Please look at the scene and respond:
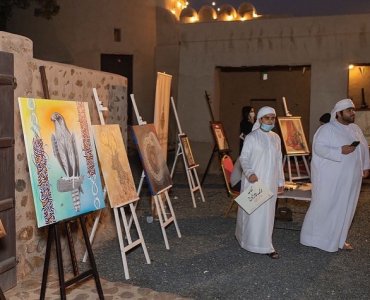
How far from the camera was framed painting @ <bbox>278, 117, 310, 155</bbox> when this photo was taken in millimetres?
9031

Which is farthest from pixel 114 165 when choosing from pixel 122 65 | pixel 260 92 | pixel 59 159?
pixel 122 65

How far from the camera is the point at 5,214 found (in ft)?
13.8

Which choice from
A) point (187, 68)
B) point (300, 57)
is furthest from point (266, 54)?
point (187, 68)

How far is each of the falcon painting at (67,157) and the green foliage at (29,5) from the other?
11.2 meters

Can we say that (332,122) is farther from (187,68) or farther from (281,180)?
(187,68)

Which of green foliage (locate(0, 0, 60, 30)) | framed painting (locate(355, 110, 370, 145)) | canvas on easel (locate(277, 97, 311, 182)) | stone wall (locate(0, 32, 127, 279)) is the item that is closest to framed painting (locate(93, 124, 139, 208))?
stone wall (locate(0, 32, 127, 279))

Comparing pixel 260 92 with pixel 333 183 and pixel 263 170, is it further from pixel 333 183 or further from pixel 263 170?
pixel 263 170

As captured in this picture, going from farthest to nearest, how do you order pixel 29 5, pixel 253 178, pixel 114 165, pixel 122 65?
pixel 122 65
pixel 29 5
pixel 253 178
pixel 114 165

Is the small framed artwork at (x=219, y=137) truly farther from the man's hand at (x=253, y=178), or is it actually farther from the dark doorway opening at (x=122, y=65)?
the dark doorway opening at (x=122, y=65)

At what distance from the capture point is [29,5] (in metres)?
14.5

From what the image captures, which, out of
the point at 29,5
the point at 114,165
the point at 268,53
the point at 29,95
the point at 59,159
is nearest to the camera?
the point at 59,159

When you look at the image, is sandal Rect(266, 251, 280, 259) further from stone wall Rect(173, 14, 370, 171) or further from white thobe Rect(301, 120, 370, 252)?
stone wall Rect(173, 14, 370, 171)

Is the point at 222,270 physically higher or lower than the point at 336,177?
lower

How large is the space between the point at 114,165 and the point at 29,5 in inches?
450
